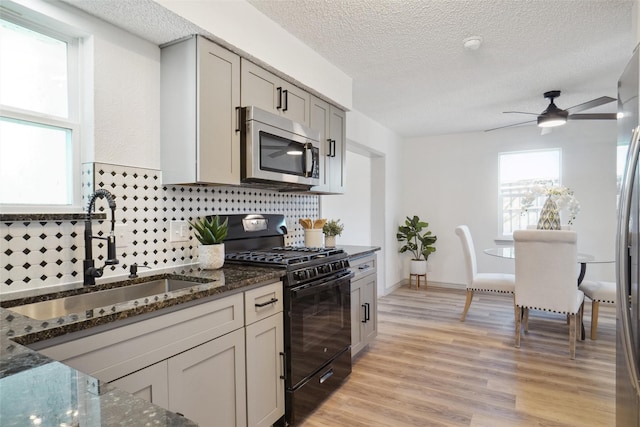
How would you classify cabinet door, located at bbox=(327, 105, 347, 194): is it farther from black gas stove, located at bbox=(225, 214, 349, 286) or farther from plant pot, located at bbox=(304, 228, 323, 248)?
black gas stove, located at bbox=(225, 214, 349, 286)

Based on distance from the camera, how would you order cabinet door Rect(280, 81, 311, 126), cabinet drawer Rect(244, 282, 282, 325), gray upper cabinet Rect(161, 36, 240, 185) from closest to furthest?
1. cabinet drawer Rect(244, 282, 282, 325)
2. gray upper cabinet Rect(161, 36, 240, 185)
3. cabinet door Rect(280, 81, 311, 126)

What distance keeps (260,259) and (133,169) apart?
0.85 metres

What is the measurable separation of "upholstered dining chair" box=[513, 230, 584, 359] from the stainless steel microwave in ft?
6.42

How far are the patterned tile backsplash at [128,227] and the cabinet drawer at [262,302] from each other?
0.63 meters

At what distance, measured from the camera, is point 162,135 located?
2020mm

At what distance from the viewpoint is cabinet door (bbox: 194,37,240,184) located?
6.20 ft

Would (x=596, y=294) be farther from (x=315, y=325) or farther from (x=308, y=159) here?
(x=308, y=159)

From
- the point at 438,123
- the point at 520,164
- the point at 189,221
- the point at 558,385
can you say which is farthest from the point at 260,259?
the point at 520,164

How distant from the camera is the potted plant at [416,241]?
5.53m

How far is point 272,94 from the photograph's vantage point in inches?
92.0

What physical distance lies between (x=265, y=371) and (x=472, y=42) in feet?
8.50

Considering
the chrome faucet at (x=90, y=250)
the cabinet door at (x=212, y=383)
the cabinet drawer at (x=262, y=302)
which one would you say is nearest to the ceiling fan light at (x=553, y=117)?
the cabinet drawer at (x=262, y=302)

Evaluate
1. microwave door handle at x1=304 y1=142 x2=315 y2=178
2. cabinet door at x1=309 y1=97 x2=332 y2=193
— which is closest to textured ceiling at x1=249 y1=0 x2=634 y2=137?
cabinet door at x1=309 y1=97 x2=332 y2=193

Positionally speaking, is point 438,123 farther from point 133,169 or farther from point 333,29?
point 133,169
